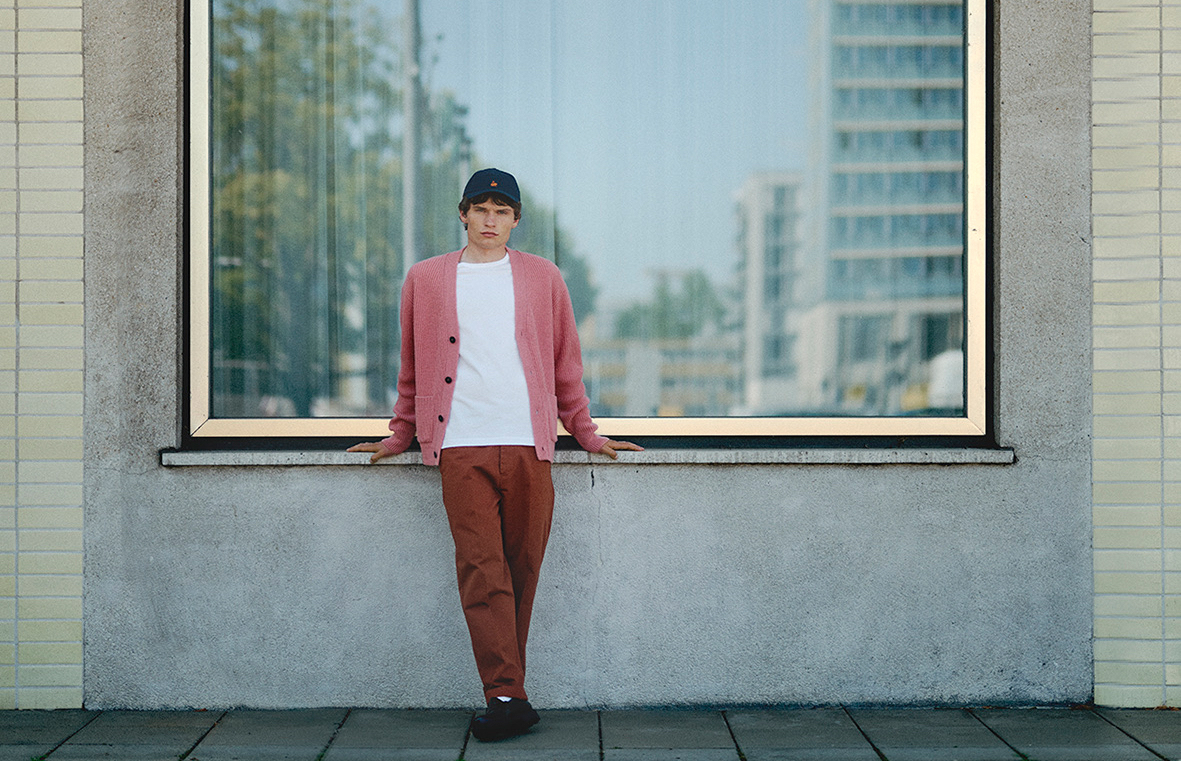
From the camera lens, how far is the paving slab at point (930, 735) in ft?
12.6

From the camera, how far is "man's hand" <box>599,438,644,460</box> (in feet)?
14.4

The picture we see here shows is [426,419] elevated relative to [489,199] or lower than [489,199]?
lower

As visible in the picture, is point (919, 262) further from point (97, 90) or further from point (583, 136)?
point (97, 90)

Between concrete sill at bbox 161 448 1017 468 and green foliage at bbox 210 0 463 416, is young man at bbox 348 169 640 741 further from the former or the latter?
green foliage at bbox 210 0 463 416

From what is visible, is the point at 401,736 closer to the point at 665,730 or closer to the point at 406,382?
the point at 665,730

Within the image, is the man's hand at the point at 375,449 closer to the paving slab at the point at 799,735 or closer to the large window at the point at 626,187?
the large window at the point at 626,187

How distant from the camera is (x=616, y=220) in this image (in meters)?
4.76

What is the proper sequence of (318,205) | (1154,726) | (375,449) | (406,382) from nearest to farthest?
(1154,726)
(406,382)
(375,449)
(318,205)

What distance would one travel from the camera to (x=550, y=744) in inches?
156

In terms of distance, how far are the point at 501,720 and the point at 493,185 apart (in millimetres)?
1954

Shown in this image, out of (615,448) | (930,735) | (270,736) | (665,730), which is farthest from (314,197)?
(930,735)

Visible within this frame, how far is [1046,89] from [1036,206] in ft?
1.54

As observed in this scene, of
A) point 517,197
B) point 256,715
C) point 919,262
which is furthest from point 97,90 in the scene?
point 919,262

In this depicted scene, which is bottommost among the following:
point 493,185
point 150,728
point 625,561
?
point 150,728
